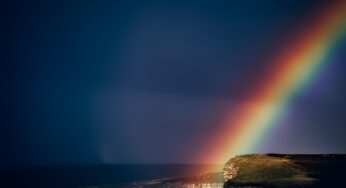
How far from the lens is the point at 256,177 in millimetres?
94812

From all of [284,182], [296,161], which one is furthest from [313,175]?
[296,161]

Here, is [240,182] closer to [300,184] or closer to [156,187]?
[300,184]

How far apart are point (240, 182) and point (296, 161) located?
28752 millimetres

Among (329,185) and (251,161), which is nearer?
(329,185)

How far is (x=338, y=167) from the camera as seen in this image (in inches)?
3851

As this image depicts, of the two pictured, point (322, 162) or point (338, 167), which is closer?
point (338, 167)

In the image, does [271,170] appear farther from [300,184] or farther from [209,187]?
[209,187]

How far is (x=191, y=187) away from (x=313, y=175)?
96.2 meters

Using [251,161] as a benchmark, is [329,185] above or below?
below

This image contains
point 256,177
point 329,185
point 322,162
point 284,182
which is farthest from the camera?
point 322,162

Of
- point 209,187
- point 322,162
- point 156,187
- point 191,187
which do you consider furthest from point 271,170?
point 156,187

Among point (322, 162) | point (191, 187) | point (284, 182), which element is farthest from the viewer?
point (191, 187)

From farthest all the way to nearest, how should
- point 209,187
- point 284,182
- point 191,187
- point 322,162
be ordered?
point 191,187 → point 209,187 → point 322,162 → point 284,182

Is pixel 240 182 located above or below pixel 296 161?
below
